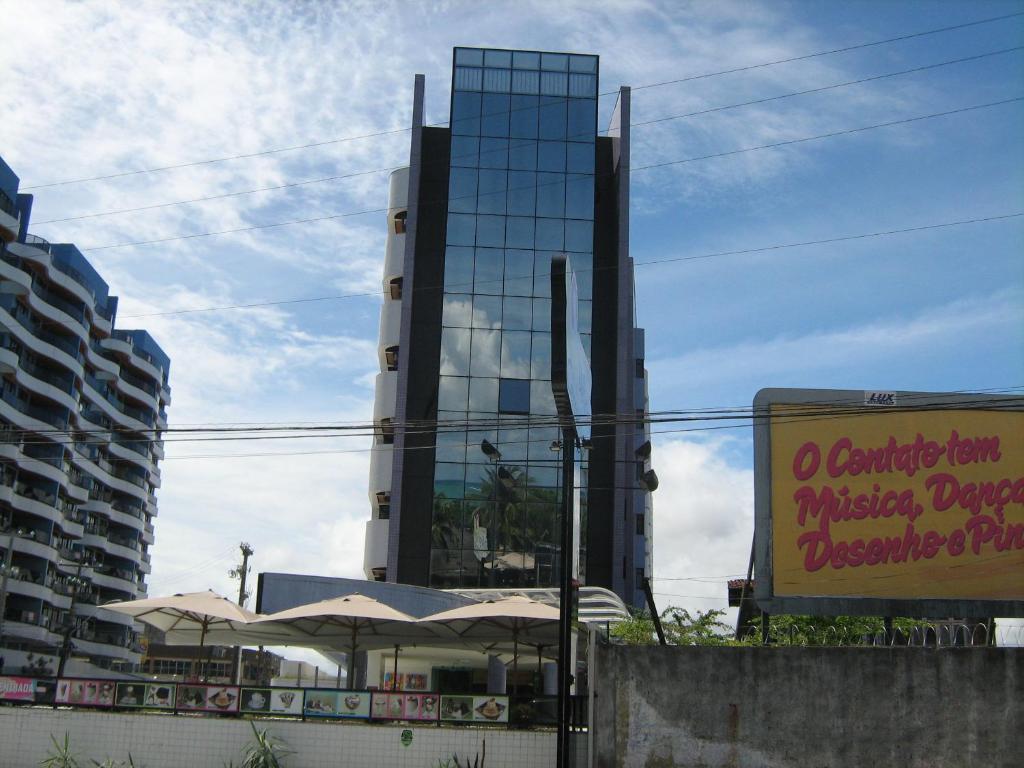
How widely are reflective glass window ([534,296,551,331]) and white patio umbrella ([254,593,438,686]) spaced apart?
23.1 meters

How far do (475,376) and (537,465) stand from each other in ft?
16.2

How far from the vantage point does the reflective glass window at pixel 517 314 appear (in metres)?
48.6

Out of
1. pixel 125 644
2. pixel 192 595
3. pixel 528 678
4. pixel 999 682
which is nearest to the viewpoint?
pixel 999 682

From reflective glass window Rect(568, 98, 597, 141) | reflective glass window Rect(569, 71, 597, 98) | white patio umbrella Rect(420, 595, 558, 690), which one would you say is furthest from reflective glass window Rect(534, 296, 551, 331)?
white patio umbrella Rect(420, 595, 558, 690)

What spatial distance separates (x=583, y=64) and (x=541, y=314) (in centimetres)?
1284

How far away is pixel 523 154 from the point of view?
50625mm

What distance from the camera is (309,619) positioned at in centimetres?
2459

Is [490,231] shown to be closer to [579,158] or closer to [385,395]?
[579,158]

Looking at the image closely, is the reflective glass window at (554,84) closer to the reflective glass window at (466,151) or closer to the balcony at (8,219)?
the reflective glass window at (466,151)

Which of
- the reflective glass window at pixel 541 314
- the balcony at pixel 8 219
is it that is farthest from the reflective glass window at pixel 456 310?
the balcony at pixel 8 219

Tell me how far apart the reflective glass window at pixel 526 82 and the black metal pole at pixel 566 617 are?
117 ft

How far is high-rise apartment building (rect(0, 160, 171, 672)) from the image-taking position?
238 ft

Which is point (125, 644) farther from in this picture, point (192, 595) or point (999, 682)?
point (999, 682)

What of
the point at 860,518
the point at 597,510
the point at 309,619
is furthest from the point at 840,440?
the point at 597,510
